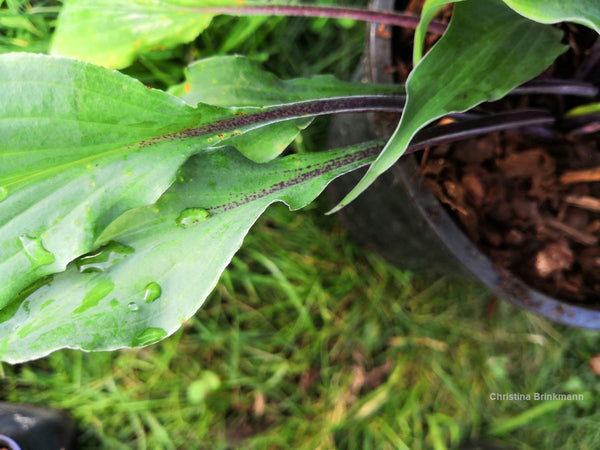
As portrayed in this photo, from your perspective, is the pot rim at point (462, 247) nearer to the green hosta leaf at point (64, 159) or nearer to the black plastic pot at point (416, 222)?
the black plastic pot at point (416, 222)

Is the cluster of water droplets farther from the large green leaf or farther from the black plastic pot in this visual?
the black plastic pot

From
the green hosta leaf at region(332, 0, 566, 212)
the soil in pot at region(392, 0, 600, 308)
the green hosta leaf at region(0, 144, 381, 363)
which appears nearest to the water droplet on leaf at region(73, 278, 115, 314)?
the green hosta leaf at region(0, 144, 381, 363)

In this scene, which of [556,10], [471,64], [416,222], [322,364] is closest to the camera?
[556,10]

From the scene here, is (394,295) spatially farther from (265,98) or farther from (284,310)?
(265,98)

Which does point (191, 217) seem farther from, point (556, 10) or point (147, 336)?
point (556, 10)

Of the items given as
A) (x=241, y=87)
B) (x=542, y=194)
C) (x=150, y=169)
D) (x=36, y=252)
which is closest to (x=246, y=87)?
(x=241, y=87)

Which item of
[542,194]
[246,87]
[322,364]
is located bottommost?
[322,364]

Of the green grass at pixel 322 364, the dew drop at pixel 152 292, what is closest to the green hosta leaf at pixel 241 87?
the dew drop at pixel 152 292
